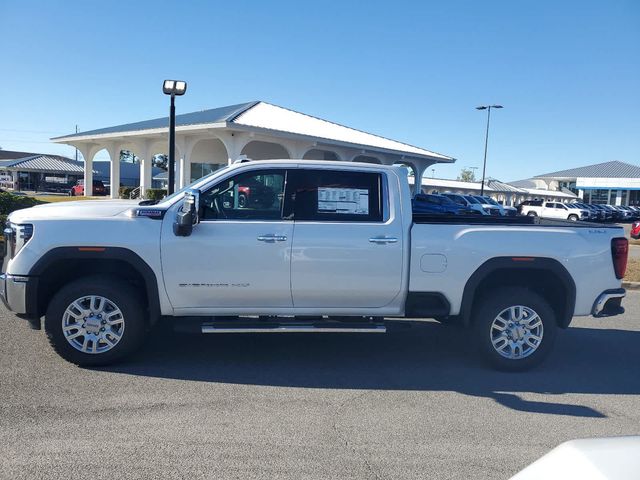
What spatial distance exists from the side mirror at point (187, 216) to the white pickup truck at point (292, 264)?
1 centimetres

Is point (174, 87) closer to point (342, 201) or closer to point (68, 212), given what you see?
point (68, 212)

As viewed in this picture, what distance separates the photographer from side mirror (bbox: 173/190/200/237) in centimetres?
512

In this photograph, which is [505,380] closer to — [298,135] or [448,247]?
[448,247]

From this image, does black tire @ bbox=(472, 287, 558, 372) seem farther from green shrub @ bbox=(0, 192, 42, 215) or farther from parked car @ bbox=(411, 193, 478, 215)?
parked car @ bbox=(411, 193, 478, 215)

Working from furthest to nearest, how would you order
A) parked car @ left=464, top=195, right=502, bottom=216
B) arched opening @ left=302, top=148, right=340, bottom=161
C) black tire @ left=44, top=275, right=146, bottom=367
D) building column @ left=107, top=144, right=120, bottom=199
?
parked car @ left=464, top=195, right=502, bottom=216 < building column @ left=107, top=144, right=120, bottom=199 < arched opening @ left=302, top=148, right=340, bottom=161 < black tire @ left=44, top=275, right=146, bottom=367

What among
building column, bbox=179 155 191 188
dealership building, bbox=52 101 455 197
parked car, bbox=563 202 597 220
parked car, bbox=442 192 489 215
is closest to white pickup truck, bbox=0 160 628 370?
dealership building, bbox=52 101 455 197

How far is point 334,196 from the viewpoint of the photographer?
5.58 metres

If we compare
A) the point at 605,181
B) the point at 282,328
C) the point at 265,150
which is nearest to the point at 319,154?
the point at 265,150

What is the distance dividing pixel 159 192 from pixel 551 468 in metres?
28.4

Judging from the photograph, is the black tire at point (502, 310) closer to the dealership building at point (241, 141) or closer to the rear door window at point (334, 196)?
the rear door window at point (334, 196)

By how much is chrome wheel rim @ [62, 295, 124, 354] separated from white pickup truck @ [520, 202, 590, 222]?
40579 mm

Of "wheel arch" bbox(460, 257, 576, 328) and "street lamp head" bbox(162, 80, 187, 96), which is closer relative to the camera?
"wheel arch" bbox(460, 257, 576, 328)

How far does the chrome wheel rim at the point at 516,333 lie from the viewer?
5.70m

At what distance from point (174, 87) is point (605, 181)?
65149 millimetres
